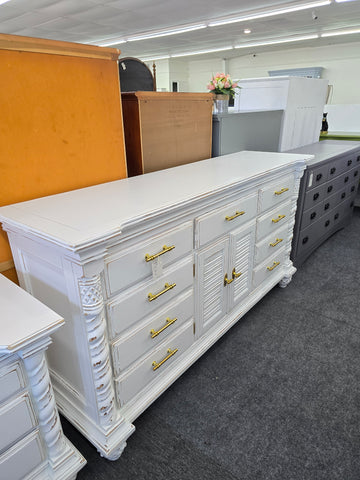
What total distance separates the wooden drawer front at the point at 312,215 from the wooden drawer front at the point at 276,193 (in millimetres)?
456

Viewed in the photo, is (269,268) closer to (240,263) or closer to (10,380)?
(240,263)

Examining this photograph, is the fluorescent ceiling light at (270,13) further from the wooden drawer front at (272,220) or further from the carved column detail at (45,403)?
the carved column detail at (45,403)

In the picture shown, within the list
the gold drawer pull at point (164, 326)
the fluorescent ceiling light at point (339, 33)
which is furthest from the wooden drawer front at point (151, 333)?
the fluorescent ceiling light at point (339, 33)

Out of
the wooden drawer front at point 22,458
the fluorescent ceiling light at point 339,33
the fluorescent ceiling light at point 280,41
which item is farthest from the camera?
the fluorescent ceiling light at point 280,41

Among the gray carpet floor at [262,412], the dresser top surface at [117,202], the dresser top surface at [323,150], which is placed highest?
the dresser top surface at [117,202]

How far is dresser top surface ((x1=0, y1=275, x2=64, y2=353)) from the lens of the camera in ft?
2.57

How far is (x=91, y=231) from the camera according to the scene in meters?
0.92

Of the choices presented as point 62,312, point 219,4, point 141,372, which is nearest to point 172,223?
point 62,312

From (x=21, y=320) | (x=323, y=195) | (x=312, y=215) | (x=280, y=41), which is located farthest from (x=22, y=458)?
(x=280, y=41)

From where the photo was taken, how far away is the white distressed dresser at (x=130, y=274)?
99 centimetres

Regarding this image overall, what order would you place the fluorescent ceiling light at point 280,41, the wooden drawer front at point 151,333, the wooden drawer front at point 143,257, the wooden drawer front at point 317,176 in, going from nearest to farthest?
the wooden drawer front at point 143,257
the wooden drawer front at point 151,333
the wooden drawer front at point 317,176
the fluorescent ceiling light at point 280,41

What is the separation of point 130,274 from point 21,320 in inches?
14.1

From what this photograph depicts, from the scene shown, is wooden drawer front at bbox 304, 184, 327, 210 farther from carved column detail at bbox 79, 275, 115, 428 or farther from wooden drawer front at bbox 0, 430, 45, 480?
wooden drawer front at bbox 0, 430, 45, 480

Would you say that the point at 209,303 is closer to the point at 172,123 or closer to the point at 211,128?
the point at 172,123
